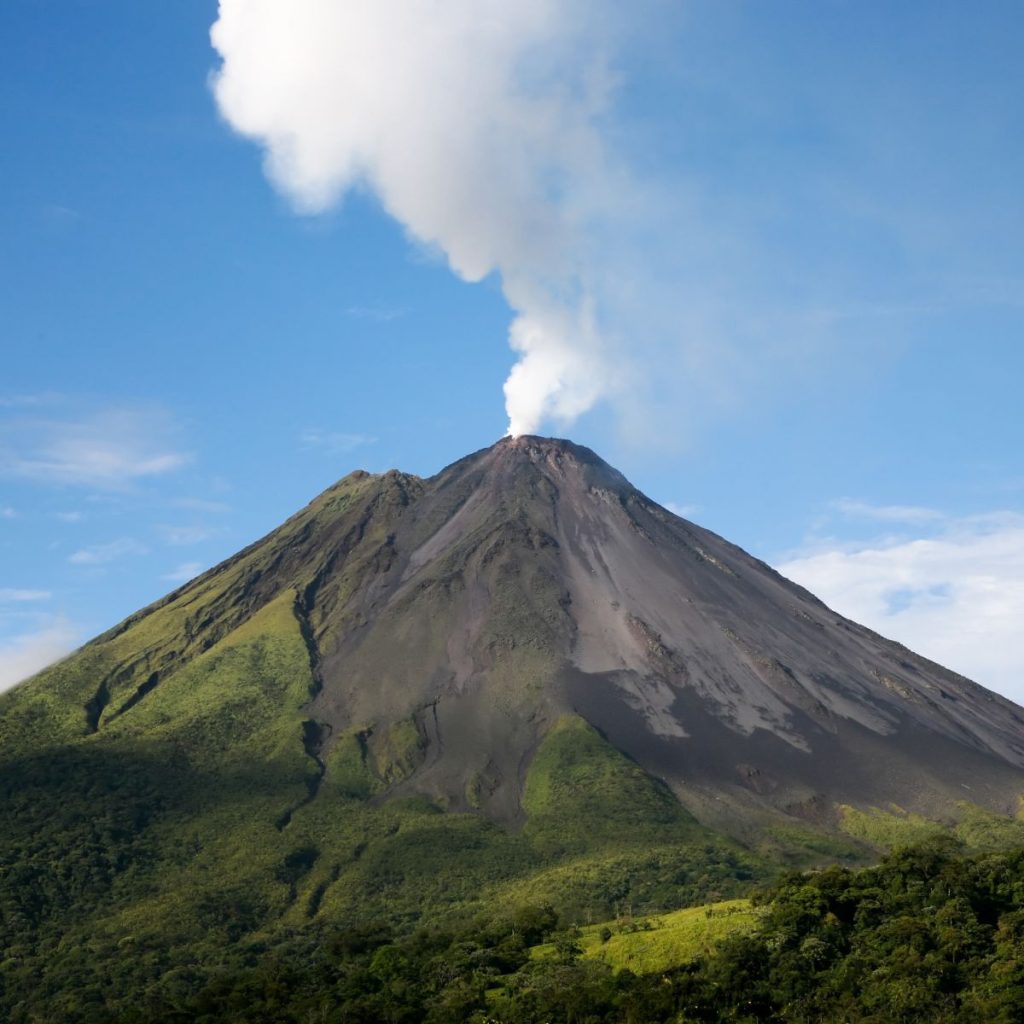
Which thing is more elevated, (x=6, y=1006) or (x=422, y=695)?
(x=422, y=695)

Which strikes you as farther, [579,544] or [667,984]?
[579,544]

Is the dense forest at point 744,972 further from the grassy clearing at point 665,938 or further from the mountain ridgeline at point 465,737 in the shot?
the mountain ridgeline at point 465,737

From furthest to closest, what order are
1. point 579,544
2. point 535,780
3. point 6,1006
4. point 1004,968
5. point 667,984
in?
point 579,544 < point 535,780 < point 6,1006 < point 667,984 < point 1004,968

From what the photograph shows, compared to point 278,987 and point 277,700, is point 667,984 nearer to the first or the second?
point 278,987

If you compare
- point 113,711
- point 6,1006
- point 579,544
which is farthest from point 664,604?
point 6,1006

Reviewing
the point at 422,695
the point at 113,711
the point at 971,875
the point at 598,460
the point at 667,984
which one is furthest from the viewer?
the point at 598,460

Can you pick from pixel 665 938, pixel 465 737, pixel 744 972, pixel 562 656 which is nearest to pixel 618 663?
pixel 562 656

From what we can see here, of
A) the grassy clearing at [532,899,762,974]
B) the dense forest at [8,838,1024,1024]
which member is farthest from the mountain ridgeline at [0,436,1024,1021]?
the grassy clearing at [532,899,762,974]

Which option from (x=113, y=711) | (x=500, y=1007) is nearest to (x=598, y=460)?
(x=113, y=711)

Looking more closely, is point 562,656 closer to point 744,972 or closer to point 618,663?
point 618,663

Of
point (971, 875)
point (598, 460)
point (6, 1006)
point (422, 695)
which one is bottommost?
point (6, 1006)
